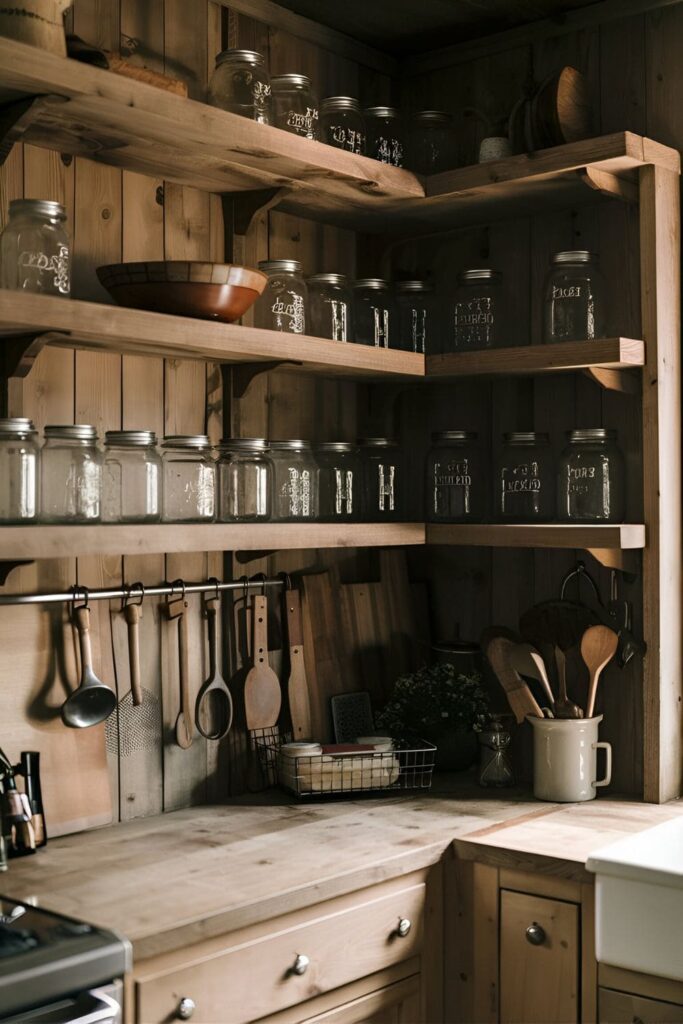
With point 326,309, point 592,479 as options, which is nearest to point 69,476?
point 326,309

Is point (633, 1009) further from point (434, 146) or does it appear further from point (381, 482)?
point (434, 146)

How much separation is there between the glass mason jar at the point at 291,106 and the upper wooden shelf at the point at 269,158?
63mm

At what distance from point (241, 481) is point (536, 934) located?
1018 millimetres

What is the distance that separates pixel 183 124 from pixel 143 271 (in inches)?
Answer: 10.5

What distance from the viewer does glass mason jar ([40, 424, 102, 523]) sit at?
2086mm

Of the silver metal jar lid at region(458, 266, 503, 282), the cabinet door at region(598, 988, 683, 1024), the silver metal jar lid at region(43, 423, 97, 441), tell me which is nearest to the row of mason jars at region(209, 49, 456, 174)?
the silver metal jar lid at region(458, 266, 503, 282)

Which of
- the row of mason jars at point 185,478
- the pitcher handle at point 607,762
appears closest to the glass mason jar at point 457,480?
the row of mason jars at point 185,478

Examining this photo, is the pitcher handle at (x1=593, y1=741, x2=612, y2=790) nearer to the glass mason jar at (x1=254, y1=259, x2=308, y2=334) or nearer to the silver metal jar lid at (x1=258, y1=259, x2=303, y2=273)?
the glass mason jar at (x1=254, y1=259, x2=308, y2=334)

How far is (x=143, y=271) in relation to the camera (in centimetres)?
215

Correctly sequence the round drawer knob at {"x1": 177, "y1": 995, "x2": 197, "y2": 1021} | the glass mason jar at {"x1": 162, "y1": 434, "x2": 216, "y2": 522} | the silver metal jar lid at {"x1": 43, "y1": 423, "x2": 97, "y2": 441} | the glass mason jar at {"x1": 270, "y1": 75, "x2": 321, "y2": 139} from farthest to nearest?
the glass mason jar at {"x1": 270, "y1": 75, "x2": 321, "y2": 139}
the glass mason jar at {"x1": 162, "y1": 434, "x2": 216, "y2": 522}
the silver metal jar lid at {"x1": 43, "y1": 423, "x2": 97, "y2": 441}
the round drawer knob at {"x1": 177, "y1": 995, "x2": 197, "y2": 1021}

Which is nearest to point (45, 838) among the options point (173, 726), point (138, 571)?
point (173, 726)

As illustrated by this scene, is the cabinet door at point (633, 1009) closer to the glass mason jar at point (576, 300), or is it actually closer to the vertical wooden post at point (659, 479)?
the vertical wooden post at point (659, 479)

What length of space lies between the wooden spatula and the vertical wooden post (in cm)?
80

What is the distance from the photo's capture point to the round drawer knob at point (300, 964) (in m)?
1.95
